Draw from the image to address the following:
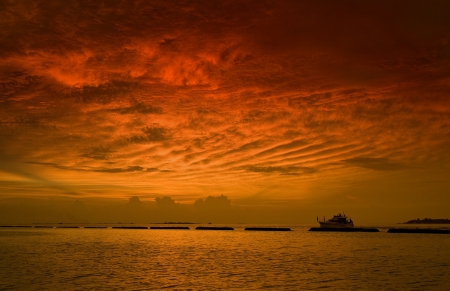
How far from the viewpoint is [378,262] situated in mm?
63125

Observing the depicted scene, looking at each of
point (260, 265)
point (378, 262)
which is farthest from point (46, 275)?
point (378, 262)

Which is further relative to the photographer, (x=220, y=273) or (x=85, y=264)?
(x=85, y=264)

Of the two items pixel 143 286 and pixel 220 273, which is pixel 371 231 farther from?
pixel 143 286

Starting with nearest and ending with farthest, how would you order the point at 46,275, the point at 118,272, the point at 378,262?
the point at 46,275 → the point at 118,272 → the point at 378,262

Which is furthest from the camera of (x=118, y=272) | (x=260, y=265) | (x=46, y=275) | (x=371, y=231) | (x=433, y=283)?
(x=371, y=231)

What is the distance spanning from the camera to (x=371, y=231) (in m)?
193

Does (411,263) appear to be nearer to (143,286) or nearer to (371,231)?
(143,286)

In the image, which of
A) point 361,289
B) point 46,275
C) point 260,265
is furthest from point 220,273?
point 46,275

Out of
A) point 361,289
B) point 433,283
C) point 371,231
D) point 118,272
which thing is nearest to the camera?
point 361,289

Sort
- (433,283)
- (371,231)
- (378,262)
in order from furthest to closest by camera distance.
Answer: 1. (371,231)
2. (378,262)
3. (433,283)

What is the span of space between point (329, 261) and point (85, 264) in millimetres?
36679

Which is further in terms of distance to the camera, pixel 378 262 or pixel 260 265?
pixel 378 262

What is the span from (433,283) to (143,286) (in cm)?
2946

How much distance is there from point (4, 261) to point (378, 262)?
57.3 meters
